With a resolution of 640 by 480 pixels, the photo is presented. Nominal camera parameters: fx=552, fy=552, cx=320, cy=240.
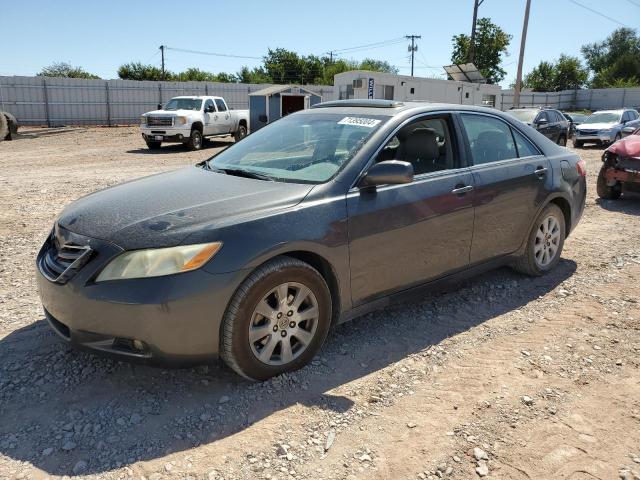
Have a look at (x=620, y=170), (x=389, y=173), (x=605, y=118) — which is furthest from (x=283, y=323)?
(x=605, y=118)

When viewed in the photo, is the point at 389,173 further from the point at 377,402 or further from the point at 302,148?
the point at 377,402

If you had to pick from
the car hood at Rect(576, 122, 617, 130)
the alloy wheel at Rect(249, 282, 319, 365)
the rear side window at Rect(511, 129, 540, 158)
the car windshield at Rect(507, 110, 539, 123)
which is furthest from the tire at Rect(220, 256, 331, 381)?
the car hood at Rect(576, 122, 617, 130)

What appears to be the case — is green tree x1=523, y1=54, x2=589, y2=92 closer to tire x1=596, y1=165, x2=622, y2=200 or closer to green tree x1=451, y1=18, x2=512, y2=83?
green tree x1=451, y1=18, x2=512, y2=83

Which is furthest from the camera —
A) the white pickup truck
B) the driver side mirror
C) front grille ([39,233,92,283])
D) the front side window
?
the white pickup truck

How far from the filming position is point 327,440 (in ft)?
9.09

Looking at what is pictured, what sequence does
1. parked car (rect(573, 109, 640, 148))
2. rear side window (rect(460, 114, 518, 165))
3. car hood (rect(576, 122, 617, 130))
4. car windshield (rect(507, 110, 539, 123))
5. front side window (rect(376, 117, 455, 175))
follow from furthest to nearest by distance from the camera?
car hood (rect(576, 122, 617, 130)) < parked car (rect(573, 109, 640, 148)) < car windshield (rect(507, 110, 539, 123)) < rear side window (rect(460, 114, 518, 165)) < front side window (rect(376, 117, 455, 175))

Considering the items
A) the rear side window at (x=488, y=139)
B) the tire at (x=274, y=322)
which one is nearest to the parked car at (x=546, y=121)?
the rear side window at (x=488, y=139)

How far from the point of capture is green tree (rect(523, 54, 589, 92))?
2623 inches

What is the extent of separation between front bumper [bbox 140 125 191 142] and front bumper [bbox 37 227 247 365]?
52.3 ft

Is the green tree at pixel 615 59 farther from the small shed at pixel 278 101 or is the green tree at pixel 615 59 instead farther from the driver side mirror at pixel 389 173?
the driver side mirror at pixel 389 173

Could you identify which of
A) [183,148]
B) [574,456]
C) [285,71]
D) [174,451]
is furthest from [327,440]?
[285,71]

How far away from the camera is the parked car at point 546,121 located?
1809 cm

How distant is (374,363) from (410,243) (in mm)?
854

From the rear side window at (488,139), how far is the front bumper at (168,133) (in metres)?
15.0
